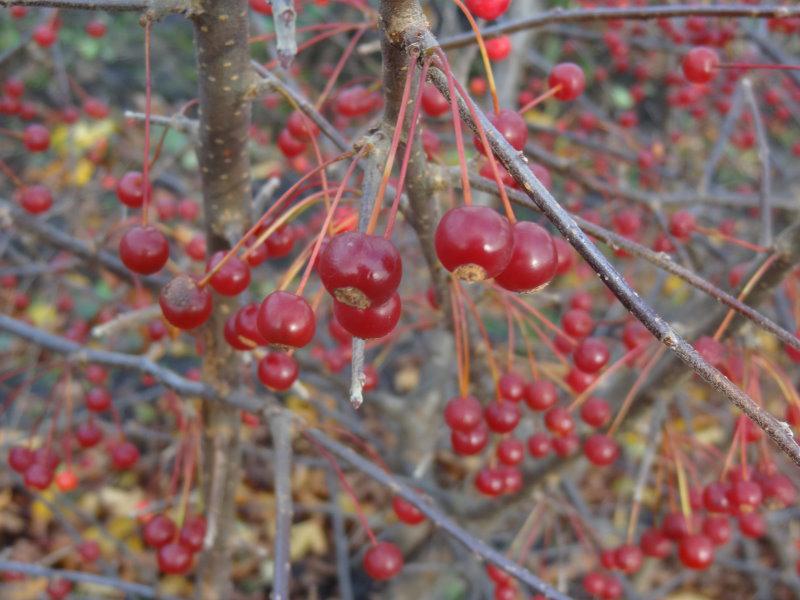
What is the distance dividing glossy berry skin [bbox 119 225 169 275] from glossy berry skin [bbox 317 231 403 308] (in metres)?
0.51

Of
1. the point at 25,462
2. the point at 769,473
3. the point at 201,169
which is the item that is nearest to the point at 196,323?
the point at 201,169

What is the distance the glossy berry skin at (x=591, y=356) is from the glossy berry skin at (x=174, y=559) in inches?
40.2

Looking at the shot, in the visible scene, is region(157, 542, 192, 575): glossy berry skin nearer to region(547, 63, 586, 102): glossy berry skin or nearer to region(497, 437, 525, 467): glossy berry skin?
region(497, 437, 525, 467): glossy berry skin

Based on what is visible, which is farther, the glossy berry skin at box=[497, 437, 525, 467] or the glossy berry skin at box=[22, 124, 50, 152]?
the glossy berry skin at box=[22, 124, 50, 152]

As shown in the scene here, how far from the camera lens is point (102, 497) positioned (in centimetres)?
294

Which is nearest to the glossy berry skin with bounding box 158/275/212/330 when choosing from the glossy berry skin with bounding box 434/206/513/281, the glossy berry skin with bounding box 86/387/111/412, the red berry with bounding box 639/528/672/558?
the glossy berry skin with bounding box 434/206/513/281

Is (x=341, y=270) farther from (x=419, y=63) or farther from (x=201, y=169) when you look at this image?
(x=201, y=169)

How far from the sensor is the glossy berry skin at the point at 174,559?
64.1 inches

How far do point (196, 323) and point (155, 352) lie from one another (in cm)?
83

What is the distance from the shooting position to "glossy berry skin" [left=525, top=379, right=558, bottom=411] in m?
A: 1.49

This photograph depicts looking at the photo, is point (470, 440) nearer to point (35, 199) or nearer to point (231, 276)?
point (231, 276)

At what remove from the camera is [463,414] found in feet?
4.59

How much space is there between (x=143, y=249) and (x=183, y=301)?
0.15 meters

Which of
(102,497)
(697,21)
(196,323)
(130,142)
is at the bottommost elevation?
(102,497)
